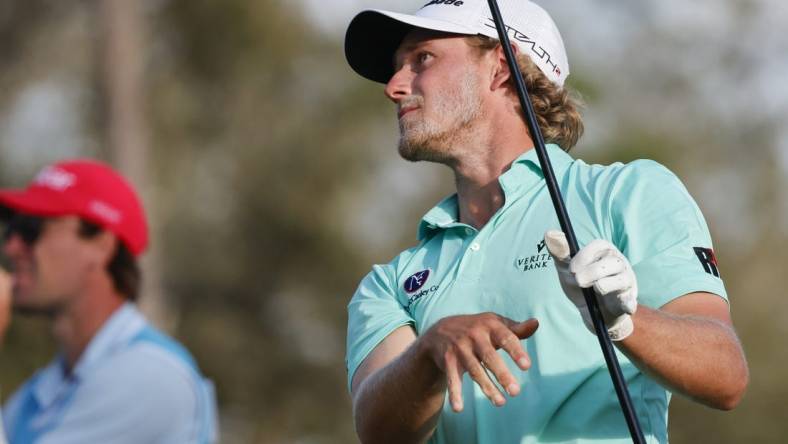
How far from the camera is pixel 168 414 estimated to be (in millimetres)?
5234

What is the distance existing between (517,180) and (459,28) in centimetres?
61

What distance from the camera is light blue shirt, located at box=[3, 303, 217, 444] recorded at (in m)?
5.23

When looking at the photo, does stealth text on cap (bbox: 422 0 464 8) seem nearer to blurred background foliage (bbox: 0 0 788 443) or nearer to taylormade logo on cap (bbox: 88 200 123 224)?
taylormade logo on cap (bbox: 88 200 123 224)

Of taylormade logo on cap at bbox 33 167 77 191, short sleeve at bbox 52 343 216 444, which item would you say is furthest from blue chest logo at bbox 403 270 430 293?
taylormade logo on cap at bbox 33 167 77 191

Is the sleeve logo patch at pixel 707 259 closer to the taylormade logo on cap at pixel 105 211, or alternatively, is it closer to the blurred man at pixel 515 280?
the blurred man at pixel 515 280

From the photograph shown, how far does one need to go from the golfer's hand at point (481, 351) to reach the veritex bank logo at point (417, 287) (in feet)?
2.38

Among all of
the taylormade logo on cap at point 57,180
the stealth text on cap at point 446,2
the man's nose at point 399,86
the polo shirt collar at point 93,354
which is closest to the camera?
the man's nose at point 399,86

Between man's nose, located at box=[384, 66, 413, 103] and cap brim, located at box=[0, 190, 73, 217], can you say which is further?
cap brim, located at box=[0, 190, 73, 217]

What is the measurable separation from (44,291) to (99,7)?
1195 cm

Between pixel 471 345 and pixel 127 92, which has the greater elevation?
pixel 471 345

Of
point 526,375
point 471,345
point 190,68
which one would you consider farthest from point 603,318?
point 190,68

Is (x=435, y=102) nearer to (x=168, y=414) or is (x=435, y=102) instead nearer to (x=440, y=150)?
(x=440, y=150)

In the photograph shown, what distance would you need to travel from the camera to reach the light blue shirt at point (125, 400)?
Result: 5234 mm

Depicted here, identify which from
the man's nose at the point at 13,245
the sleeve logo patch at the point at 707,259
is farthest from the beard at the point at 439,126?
the man's nose at the point at 13,245
